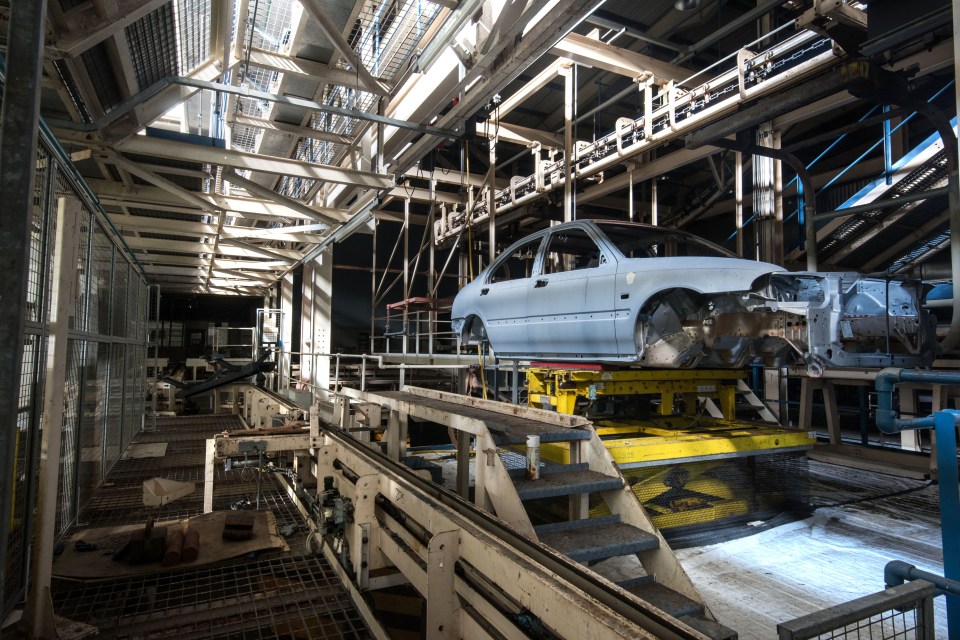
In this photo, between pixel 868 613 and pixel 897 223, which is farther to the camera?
pixel 897 223

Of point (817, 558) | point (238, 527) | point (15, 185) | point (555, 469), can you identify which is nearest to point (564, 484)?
point (555, 469)

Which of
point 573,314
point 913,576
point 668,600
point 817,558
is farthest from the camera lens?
point 573,314

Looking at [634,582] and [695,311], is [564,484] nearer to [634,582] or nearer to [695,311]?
[634,582]

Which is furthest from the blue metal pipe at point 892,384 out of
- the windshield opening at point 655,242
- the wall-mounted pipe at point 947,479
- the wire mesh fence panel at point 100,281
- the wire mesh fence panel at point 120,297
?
the wire mesh fence panel at point 120,297

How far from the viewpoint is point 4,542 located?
1316mm

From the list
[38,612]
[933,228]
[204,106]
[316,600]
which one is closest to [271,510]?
[316,600]

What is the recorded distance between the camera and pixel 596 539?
2.42 m

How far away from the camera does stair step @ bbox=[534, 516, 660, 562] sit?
2.30m

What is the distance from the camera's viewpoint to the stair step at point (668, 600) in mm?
2154

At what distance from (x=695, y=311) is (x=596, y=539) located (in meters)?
2.36

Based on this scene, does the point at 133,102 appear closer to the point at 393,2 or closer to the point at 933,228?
the point at 393,2

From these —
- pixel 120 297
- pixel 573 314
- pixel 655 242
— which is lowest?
pixel 573 314

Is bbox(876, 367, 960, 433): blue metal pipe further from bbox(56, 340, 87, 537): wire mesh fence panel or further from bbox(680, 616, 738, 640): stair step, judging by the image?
bbox(56, 340, 87, 537): wire mesh fence panel

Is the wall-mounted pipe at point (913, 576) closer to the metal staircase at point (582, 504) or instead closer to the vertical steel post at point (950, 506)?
the vertical steel post at point (950, 506)
